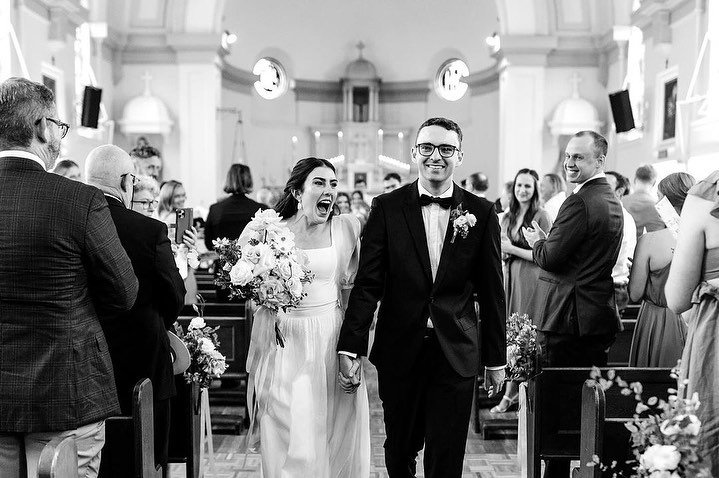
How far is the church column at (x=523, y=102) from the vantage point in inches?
583

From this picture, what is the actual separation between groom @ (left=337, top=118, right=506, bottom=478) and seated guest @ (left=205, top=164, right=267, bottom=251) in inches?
134

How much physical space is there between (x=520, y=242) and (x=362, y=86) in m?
16.1

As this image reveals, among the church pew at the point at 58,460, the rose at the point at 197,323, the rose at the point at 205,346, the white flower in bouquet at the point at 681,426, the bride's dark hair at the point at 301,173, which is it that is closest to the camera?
the church pew at the point at 58,460

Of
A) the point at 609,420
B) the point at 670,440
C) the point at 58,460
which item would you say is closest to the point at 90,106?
the point at 609,420

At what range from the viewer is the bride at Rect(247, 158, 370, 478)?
381cm

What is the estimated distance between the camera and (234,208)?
6695 millimetres

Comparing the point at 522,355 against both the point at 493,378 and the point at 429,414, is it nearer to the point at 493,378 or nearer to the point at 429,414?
the point at 493,378

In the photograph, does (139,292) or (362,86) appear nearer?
(139,292)

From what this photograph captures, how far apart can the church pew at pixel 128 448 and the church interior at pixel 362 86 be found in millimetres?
1180

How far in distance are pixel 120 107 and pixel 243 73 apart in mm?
4947

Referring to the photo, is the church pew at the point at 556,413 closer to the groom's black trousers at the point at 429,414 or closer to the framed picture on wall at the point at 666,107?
the groom's black trousers at the point at 429,414

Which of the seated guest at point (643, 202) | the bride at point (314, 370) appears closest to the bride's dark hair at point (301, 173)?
the bride at point (314, 370)

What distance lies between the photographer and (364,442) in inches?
156

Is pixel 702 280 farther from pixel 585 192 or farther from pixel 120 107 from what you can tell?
pixel 120 107
